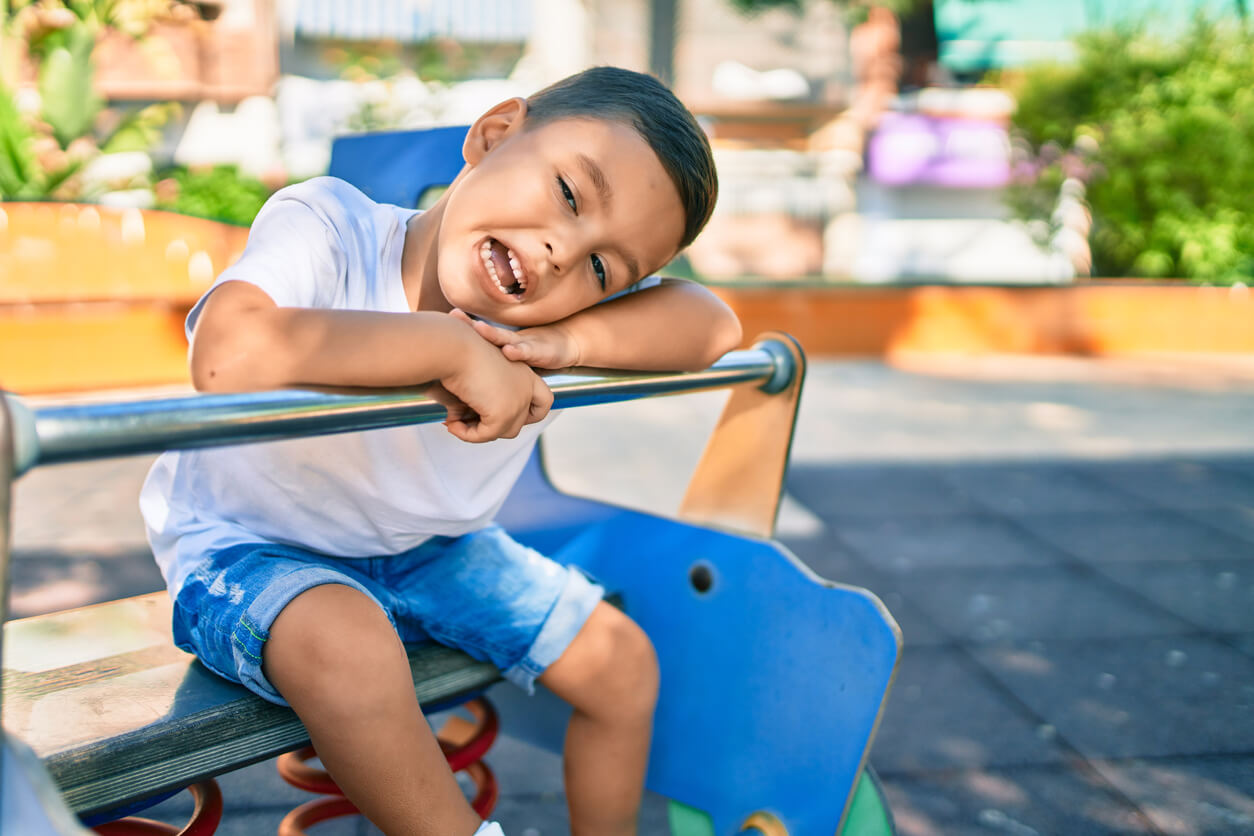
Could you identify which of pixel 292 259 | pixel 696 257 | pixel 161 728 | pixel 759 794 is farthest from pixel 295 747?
pixel 696 257

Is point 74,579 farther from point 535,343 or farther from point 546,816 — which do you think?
point 535,343

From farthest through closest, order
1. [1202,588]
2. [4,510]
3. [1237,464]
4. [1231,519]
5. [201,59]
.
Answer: [201,59]
[1237,464]
[1231,519]
[1202,588]
[4,510]

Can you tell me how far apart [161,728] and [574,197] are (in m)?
0.68

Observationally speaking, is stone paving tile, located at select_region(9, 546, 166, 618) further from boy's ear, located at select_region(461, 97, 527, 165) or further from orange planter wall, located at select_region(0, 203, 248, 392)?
orange planter wall, located at select_region(0, 203, 248, 392)

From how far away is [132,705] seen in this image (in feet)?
3.37

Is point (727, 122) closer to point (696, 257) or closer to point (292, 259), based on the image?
point (696, 257)

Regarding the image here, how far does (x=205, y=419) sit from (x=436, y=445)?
51cm

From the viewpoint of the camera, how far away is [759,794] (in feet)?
4.57

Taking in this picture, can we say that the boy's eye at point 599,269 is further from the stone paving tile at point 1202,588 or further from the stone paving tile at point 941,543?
the stone paving tile at point 1202,588

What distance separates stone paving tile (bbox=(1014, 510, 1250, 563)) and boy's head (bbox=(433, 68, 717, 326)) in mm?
2601

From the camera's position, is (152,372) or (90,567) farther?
(152,372)

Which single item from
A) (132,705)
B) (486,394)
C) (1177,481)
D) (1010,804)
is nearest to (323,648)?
(132,705)

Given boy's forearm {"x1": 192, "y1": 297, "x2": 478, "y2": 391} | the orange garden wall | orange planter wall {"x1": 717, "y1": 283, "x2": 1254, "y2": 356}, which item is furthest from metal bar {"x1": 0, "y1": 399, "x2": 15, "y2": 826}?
orange planter wall {"x1": 717, "y1": 283, "x2": 1254, "y2": 356}

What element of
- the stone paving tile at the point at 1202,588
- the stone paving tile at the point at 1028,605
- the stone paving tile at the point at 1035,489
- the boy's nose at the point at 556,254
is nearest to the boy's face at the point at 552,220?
the boy's nose at the point at 556,254
